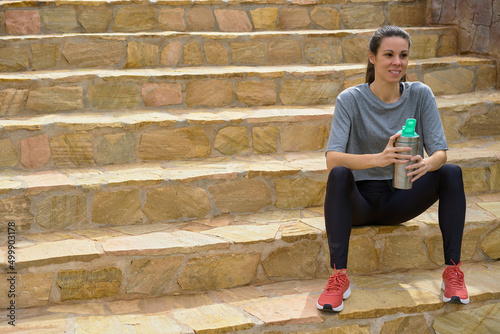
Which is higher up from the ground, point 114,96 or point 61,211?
point 114,96

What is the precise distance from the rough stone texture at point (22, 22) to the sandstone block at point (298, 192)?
82.4 inches

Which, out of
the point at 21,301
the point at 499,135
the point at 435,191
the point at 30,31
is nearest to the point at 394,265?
the point at 435,191

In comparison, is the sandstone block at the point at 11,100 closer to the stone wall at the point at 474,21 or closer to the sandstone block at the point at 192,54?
the sandstone block at the point at 192,54

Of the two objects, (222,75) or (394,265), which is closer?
(394,265)

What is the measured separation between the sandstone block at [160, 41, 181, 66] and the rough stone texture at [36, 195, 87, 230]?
139cm

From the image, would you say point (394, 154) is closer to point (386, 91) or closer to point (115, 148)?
point (386, 91)

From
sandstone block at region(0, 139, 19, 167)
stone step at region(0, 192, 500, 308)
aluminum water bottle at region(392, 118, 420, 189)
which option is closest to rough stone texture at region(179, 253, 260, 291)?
stone step at region(0, 192, 500, 308)

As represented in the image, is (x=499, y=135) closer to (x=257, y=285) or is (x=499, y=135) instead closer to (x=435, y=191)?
(x=435, y=191)

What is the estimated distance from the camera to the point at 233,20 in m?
4.42

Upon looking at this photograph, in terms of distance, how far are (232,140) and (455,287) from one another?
1.49 metres

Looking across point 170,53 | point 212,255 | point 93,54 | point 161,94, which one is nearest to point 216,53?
point 170,53

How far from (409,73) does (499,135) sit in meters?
0.70

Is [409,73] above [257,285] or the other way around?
above

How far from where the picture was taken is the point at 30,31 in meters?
4.06
